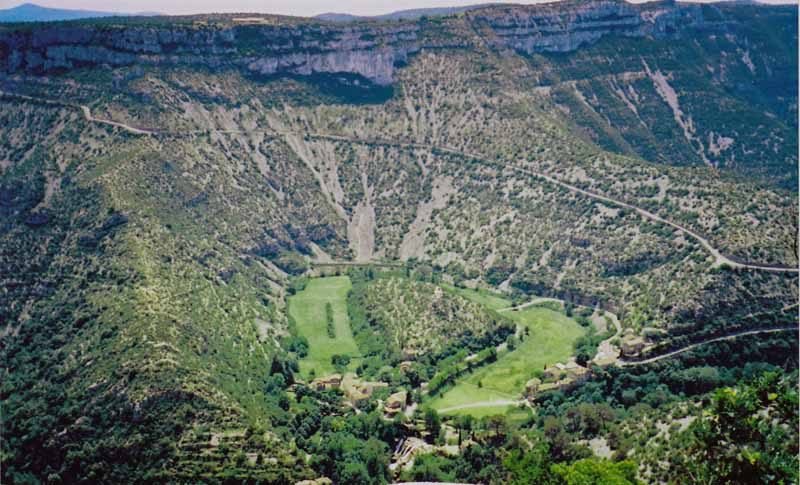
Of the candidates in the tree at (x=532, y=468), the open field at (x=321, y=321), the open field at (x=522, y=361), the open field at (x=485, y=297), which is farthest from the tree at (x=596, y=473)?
the open field at (x=485, y=297)

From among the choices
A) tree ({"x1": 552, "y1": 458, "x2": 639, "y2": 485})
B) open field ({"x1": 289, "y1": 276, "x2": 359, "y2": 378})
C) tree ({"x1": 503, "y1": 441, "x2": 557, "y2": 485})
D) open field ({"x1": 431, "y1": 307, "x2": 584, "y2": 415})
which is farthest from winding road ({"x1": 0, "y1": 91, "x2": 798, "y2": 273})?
Answer: tree ({"x1": 552, "y1": 458, "x2": 639, "y2": 485})

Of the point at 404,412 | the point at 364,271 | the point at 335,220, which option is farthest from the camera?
the point at 335,220

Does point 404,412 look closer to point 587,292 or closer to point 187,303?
point 187,303

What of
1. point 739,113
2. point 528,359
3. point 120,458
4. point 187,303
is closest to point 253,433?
point 120,458

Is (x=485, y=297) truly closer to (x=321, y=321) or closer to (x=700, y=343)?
(x=321, y=321)

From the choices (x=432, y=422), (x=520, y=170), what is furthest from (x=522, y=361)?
(x=520, y=170)

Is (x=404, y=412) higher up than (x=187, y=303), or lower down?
lower down

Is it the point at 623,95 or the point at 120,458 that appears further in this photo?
the point at 623,95
